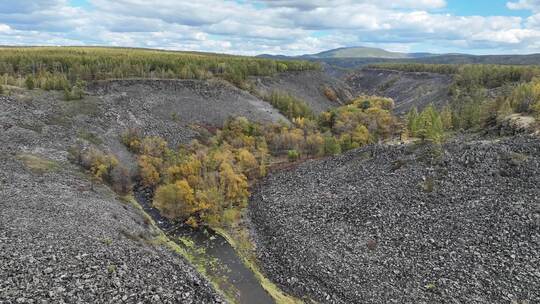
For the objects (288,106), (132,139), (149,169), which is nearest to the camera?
(149,169)

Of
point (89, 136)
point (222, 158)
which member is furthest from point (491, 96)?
point (89, 136)

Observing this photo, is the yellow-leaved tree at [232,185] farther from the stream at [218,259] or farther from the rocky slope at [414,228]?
the stream at [218,259]

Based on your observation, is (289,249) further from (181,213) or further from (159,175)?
(159,175)

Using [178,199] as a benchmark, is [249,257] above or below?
below

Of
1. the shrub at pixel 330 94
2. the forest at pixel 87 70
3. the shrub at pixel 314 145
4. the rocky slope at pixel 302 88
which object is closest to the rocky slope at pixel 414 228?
the shrub at pixel 314 145

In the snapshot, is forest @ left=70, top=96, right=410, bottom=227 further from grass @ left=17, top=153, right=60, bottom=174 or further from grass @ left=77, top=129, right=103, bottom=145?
grass @ left=17, top=153, right=60, bottom=174

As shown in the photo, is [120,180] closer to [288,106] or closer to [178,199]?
[178,199]
